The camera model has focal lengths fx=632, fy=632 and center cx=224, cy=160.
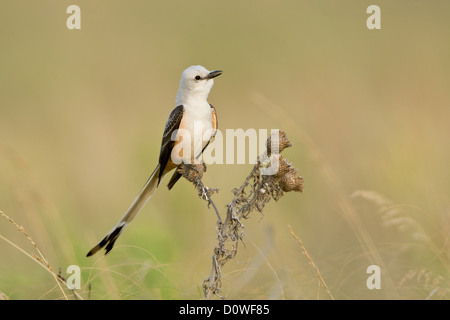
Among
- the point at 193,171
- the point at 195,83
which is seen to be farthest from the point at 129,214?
the point at 195,83

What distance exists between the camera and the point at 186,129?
396 cm

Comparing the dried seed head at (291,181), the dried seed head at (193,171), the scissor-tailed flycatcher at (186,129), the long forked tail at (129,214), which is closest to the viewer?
the dried seed head at (291,181)

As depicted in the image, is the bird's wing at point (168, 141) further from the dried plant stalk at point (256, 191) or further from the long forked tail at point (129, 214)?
the dried plant stalk at point (256, 191)

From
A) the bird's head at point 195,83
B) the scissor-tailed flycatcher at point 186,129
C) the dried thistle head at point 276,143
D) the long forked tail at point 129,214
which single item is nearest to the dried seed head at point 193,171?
the scissor-tailed flycatcher at point 186,129

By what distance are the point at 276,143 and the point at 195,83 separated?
4.72ft

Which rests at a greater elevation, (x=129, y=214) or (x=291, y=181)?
(x=291, y=181)

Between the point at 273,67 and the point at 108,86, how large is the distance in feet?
8.74

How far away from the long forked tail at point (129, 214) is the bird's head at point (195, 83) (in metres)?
0.55

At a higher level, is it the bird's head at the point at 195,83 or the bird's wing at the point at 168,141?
the bird's head at the point at 195,83

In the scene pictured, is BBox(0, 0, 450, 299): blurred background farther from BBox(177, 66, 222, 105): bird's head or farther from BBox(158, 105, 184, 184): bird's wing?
BBox(177, 66, 222, 105): bird's head

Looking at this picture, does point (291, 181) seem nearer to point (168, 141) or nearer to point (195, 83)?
point (168, 141)

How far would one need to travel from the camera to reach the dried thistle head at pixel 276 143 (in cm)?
277

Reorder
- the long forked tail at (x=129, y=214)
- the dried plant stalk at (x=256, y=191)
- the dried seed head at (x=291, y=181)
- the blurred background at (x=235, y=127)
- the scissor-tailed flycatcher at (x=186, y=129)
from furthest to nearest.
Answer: the blurred background at (x=235, y=127), the scissor-tailed flycatcher at (x=186, y=129), the long forked tail at (x=129, y=214), the dried seed head at (x=291, y=181), the dried plant stalk at (x=256, y=191)

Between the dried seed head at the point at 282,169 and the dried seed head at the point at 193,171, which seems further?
the dried seed head at the point at 193,171
